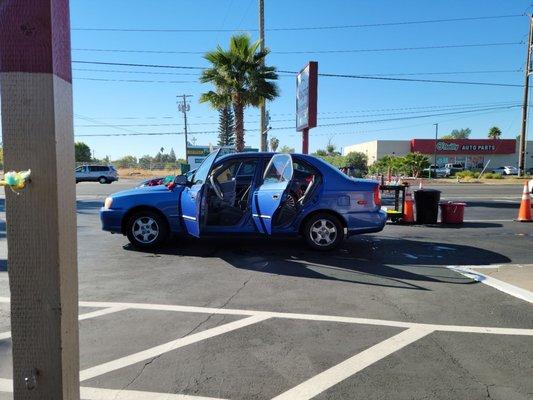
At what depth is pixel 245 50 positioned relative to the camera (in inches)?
864

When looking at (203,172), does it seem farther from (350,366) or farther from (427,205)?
(427,205)

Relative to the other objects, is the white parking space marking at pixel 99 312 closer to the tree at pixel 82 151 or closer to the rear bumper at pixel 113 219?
the rear bumper at pixel 113 219

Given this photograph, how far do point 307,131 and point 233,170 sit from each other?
5435 mm

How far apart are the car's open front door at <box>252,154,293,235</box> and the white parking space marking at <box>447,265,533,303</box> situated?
2877mm

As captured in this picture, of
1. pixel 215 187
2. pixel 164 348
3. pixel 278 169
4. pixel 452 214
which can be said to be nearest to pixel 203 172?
pixel 215 187

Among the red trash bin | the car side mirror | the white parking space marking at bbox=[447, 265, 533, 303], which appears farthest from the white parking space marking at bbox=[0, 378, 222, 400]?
the red trash bin

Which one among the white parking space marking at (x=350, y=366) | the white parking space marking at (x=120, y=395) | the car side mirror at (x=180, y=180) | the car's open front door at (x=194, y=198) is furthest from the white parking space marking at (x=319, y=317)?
the car side mirror at (x=180, y=180)

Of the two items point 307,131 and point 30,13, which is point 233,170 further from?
point 30,13

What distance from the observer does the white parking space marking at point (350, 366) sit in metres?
3.12

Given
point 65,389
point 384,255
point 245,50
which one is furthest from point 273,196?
point 245,50

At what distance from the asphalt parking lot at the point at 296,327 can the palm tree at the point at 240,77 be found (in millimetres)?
15536

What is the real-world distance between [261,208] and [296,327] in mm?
3544

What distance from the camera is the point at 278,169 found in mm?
7895

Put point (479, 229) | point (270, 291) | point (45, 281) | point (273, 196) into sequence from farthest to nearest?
point (479, 229), point (273, 196), point (270, 291), point (45, 281)
